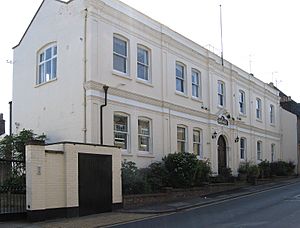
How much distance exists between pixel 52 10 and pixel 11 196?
1130 cm

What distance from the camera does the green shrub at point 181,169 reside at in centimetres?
2255

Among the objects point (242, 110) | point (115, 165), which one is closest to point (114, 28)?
point (115, 165)

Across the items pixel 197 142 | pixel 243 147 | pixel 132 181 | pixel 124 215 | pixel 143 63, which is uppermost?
pixel 143 63

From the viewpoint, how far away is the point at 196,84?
28.8 meters

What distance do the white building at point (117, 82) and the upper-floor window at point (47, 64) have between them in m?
0.05

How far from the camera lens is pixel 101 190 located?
1734 cm

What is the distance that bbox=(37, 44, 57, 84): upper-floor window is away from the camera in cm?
2256

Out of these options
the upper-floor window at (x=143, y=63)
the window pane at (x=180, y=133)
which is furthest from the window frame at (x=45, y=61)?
the window pane at (x=180, y=133)

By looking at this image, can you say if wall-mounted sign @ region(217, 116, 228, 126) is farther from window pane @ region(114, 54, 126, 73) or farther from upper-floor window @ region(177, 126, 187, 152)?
window pane @ region(114, 54, 126, 73)

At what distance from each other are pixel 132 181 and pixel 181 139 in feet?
24.7

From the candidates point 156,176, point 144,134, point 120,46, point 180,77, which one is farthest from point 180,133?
point 120,46

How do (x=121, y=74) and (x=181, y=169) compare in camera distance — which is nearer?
(x=121, y=74)

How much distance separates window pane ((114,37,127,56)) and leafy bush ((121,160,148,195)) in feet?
18.3

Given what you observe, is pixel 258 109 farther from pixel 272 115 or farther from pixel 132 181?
pixel 132 181
